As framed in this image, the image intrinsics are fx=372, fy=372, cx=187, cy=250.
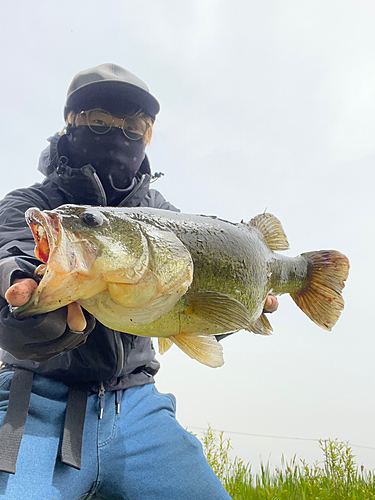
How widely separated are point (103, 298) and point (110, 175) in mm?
1638

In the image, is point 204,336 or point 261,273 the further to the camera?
point 261,273

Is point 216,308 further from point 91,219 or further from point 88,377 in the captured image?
point 88,377

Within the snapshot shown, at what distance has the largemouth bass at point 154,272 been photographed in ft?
4.18

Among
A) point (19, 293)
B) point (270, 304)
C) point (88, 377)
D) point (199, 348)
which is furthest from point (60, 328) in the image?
point (270, 304)

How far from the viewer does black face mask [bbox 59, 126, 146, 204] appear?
2.79 m

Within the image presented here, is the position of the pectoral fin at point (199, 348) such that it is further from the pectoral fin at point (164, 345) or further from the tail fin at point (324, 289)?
the tail fin at point (324, 289)

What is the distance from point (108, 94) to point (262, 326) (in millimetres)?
2064

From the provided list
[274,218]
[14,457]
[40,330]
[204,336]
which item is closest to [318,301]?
[274,218]

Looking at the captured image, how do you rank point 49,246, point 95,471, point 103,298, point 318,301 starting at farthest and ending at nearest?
1. point 318,301
2. point 95,471
3. point 103,298
4. point 49,246

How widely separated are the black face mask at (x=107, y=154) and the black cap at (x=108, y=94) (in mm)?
214

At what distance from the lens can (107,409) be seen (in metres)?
2.38

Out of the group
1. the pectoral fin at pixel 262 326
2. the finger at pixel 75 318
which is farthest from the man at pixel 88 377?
the pectoral fin at pixel 262 326

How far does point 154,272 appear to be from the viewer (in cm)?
145

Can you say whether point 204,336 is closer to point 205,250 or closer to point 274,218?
point 205,250
